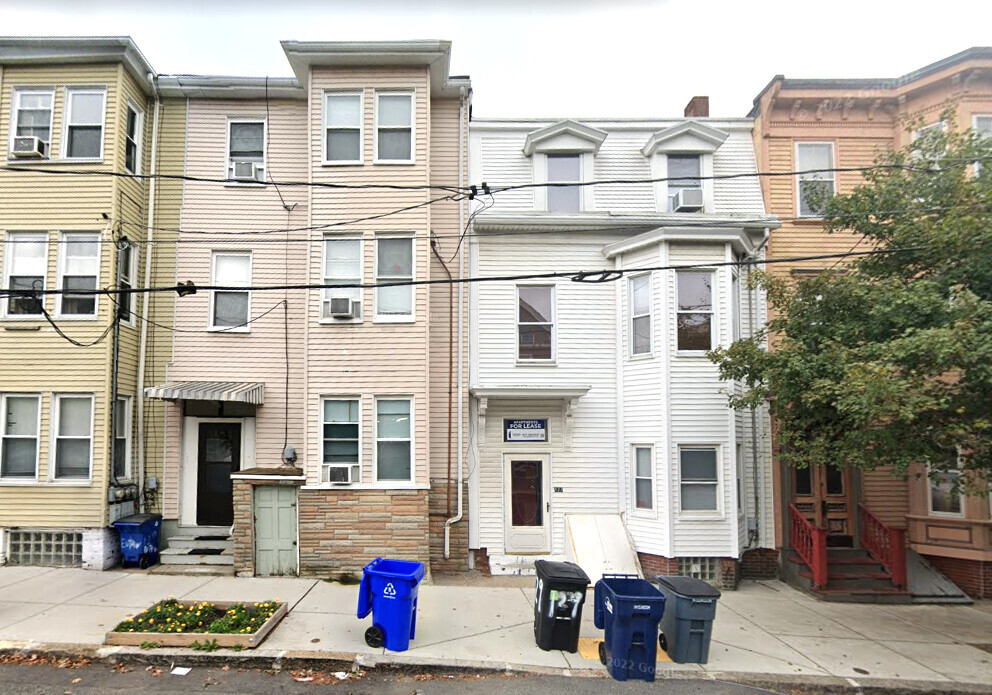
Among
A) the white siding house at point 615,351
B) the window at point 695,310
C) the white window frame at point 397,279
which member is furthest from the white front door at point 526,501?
the window at point 695,310

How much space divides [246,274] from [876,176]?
1146 cm

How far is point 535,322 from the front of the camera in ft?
39.2

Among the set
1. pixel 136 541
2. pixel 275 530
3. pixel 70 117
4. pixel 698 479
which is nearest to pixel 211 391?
pixel 275 530

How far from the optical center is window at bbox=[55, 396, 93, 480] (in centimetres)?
1073

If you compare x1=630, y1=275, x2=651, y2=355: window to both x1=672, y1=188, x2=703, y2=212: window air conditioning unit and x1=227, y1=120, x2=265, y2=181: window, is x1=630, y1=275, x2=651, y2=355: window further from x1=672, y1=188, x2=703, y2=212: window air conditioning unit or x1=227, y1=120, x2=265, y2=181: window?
x1=227, y1=120, x2=265, y2=181: window

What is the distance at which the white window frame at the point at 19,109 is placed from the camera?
36.6ft

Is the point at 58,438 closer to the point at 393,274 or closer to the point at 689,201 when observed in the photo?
the point at 393,274

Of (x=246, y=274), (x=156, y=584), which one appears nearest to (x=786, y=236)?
(x=246, y=274)

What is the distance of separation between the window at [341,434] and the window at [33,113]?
767 centimetres

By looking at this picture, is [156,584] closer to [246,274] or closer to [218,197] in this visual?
[246,274]

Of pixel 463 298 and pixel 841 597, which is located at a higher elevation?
pixel 463 298

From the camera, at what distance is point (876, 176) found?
9062mm

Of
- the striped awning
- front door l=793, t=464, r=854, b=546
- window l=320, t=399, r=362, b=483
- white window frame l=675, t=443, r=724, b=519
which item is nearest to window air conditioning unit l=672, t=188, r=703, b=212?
white window frame l=675, t=443, r=724, b=519

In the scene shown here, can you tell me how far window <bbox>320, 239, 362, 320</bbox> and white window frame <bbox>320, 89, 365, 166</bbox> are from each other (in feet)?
5.02
